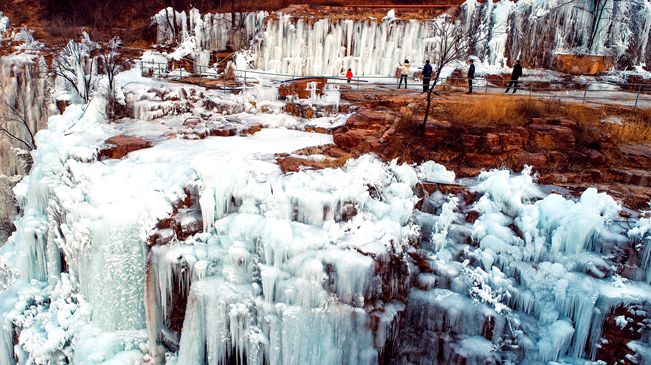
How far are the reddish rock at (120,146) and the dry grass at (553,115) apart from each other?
7.43 meters

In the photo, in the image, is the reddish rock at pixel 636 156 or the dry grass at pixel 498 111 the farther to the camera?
the dry grass at pixel 498 111

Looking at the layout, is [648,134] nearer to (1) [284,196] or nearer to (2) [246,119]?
(1) [284,196]

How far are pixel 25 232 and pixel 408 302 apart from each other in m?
8.00

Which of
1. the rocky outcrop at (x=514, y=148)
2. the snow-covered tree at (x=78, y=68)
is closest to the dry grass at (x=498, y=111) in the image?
the rocky outcrop at (x=514, y=148)

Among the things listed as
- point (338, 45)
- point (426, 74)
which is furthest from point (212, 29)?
point (426, 74)

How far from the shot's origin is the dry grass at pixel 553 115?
11211mm

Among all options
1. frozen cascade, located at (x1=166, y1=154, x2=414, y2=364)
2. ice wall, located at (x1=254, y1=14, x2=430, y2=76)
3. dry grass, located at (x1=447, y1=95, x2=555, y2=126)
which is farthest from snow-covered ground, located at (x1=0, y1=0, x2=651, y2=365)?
ice wall, located at (x1=254, y1=14, x2=430, y2=76)

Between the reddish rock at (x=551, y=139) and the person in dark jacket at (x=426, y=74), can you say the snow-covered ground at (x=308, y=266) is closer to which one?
the reddish rock at (x=551, y=139)

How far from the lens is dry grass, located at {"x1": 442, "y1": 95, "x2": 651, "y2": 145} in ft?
36.8

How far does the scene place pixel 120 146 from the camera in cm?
991

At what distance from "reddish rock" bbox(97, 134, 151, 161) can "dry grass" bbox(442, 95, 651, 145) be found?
743 cm

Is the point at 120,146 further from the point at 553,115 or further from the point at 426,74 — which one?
the point at 553,115

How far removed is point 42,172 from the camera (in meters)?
9.73

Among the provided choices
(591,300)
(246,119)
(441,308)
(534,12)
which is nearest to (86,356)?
(441,308)
